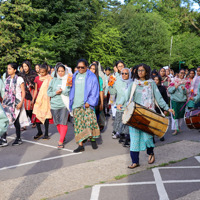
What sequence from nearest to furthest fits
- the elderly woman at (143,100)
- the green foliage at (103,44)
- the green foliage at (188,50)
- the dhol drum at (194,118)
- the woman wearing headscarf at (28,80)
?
the elderly woman at (143,100), the dhol drum at (194,118), the woman wearing headscarf at (28,80), the green foliage at (103,44), the green foliage at (188,50)

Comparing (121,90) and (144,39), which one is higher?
(144,39)

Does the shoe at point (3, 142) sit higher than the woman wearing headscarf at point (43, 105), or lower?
lower

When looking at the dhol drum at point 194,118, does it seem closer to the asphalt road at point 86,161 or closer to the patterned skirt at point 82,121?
the asphalt road at point 86,161

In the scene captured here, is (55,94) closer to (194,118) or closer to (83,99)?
(83,99)

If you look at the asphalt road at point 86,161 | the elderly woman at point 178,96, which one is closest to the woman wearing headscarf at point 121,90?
the asphalt road at point 86,161

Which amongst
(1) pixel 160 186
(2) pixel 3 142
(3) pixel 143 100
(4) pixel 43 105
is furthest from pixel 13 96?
(1) pixel 160 186

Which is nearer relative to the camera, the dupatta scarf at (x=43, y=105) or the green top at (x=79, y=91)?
the green top at (x=79, y=91)

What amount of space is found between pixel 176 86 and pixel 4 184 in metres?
6.56

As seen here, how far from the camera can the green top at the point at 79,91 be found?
770 centimetres

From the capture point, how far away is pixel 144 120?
19.6 feet

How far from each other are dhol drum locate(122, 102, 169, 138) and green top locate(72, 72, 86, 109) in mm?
1806

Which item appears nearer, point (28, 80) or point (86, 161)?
point (86, 161)

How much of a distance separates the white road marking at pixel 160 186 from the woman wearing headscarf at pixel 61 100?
292cm

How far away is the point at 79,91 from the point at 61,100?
2.70ft
